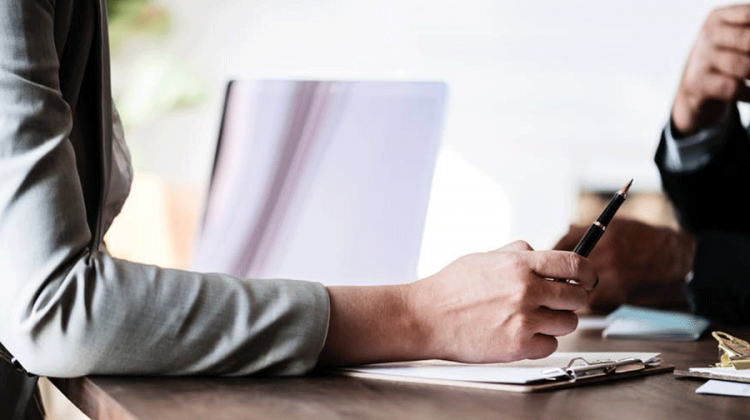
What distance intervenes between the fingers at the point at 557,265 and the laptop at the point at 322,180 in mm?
308

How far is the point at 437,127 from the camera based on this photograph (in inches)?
43.5

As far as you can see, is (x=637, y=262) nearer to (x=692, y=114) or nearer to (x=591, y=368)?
(x=692, y=114)

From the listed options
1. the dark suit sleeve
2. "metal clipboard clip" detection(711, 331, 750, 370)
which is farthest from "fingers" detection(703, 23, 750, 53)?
"metal clipboard clip" detection(711, 331, 750, 370)

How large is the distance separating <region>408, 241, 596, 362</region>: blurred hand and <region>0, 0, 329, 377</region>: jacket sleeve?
0.33ft

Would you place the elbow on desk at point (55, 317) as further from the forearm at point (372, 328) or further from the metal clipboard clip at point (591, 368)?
the metal clipboard clip at point (591, 368)

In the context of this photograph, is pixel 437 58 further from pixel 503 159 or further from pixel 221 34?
pixel 221 34

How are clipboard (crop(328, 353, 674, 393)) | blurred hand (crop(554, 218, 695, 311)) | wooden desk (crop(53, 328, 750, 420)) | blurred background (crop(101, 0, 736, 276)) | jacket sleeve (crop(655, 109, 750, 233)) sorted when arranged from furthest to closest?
blurred background (crop(101, 0, 736, 276)), jacket sleeve (crop(655, 109, 750, 233)), blurred hand (crop(554, 218, 695, 311)), clipboard (crop(328, 353, 674, 393)), wooden desk (crop(53, 328, 750, 420))

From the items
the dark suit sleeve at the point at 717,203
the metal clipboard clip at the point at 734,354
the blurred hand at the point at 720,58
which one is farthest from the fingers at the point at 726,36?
the metal clipboard clip at the point at 734,354

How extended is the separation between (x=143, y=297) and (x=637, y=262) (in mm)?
967

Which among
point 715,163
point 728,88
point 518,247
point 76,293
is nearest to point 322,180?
point 518,247

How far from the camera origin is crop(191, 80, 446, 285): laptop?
1.10 metres

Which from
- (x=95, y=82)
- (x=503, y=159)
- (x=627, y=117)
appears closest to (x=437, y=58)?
(x=503, y=159)

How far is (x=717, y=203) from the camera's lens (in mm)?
1820

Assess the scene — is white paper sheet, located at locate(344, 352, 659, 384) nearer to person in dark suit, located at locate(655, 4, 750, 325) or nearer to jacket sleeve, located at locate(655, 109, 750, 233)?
person in dark suit, located at locate(655, 4, 750, 325)
